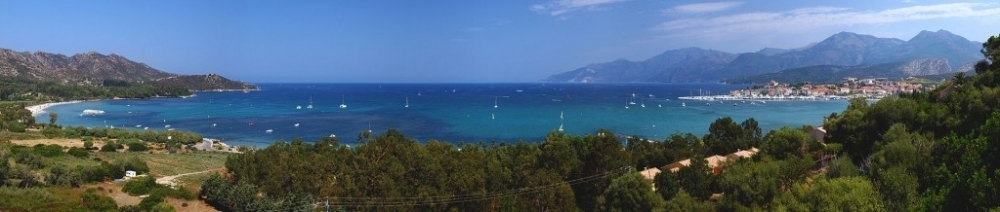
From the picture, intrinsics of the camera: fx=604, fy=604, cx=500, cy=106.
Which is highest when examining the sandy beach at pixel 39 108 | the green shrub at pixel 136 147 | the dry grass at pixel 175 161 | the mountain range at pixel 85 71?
the mountain range at pixel 85 71

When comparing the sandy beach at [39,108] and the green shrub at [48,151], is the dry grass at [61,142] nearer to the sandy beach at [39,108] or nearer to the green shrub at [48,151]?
the green shrub at [48,151]

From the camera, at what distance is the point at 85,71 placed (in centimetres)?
16788

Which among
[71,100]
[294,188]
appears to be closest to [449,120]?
[294,188]

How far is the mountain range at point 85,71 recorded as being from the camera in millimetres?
133125

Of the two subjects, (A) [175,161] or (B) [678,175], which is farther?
(A) [175,161]

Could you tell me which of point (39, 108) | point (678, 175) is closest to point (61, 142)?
point (678, 175)

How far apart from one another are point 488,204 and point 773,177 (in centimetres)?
819

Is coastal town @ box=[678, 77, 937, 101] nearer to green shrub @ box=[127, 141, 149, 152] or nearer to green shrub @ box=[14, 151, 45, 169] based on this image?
green shrub @ box=[127, 141, 149, 152]

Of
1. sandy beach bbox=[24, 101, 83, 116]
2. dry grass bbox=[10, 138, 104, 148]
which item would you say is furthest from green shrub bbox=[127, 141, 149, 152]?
sandy beach bbox=[24, 101, 83, 116]

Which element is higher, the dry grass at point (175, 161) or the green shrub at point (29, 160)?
the green shrub at point (29, 160)

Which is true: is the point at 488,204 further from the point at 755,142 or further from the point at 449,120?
the point at 449,120

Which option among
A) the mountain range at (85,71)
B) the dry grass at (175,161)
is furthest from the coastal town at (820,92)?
the mountain range at (85,71)

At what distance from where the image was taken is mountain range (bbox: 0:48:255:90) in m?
133

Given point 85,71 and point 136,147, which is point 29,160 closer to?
point 136,147
